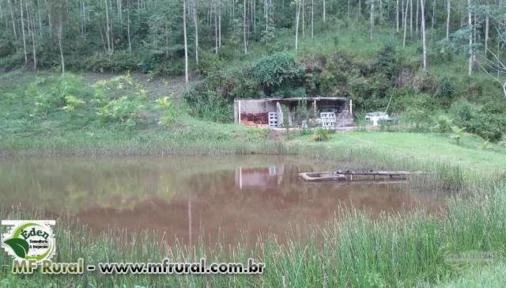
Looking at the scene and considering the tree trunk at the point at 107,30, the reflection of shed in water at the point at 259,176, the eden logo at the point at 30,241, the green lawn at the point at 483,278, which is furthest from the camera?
the tree trunk at the point at 107,30

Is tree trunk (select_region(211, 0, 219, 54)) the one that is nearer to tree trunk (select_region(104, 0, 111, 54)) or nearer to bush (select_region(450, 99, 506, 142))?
tree trunk (select_region(104, 0, 111, 54))

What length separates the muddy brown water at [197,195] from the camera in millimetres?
9773

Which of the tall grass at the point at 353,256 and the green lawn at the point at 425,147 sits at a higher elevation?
the tall grass at the point at 353,256

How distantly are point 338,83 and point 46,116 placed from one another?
14.0 metres

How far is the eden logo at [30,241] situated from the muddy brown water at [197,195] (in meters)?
3.07

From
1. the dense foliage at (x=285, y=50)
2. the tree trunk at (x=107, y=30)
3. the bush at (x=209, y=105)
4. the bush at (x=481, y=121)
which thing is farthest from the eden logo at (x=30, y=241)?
the tree trunk at (x=107, y=30)

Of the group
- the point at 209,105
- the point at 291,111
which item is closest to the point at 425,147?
the point at 291,111

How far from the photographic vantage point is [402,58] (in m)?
28.0

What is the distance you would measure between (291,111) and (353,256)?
67.3 feet

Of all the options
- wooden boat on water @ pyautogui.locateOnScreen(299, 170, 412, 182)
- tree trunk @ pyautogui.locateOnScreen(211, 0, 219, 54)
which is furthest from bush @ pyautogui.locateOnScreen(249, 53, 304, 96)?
wooden boat on water @ pyautogui.locateOnScreen(299, 170, 412, 182)

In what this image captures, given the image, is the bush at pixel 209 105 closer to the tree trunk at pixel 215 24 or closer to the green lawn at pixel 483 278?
the tree trunk at pixel 215 24

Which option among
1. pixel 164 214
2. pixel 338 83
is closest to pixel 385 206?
pixel 164 214

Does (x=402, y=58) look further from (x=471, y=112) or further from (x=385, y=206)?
(x=385, y=206)

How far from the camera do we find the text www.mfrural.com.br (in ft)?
18.8
